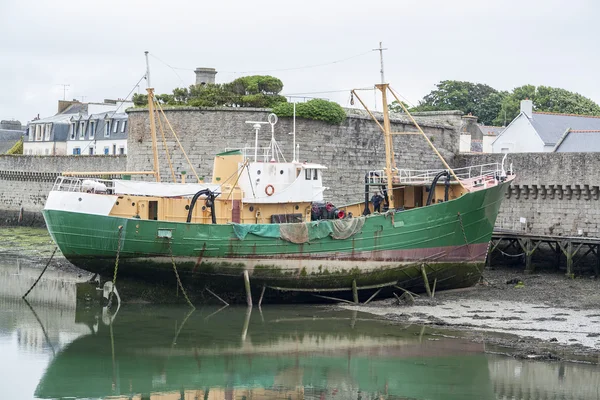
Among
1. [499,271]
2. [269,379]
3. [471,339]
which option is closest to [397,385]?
[269,379]

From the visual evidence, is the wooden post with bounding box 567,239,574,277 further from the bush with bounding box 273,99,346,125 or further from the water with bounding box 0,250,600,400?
the bush with bounding box 273,99,346,125

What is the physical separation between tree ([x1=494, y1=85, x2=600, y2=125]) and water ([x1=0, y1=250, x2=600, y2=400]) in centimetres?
3848

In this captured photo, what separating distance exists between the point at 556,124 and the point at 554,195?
11328 millimetres

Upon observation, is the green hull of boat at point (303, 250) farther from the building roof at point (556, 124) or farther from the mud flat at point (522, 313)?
the building roof at point (556, 124)

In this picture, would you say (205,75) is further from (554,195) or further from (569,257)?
(569,257)

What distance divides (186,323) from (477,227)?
7.96 meters

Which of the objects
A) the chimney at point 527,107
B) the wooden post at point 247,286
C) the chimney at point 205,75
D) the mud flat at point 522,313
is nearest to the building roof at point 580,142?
the chimney at point 527,107

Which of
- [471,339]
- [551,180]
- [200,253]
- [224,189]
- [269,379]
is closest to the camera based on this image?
[269,379]

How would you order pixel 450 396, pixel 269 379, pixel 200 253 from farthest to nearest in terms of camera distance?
pixel 200 253 → pixel 269 379 → pixel 450 396

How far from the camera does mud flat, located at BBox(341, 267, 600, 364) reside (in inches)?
646

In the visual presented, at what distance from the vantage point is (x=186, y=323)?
61.6ft

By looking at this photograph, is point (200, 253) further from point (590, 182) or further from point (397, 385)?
point (590, 182)

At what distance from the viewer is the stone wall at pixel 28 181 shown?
41241mm

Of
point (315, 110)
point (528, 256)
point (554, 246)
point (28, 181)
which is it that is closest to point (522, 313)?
point (528, 256)
